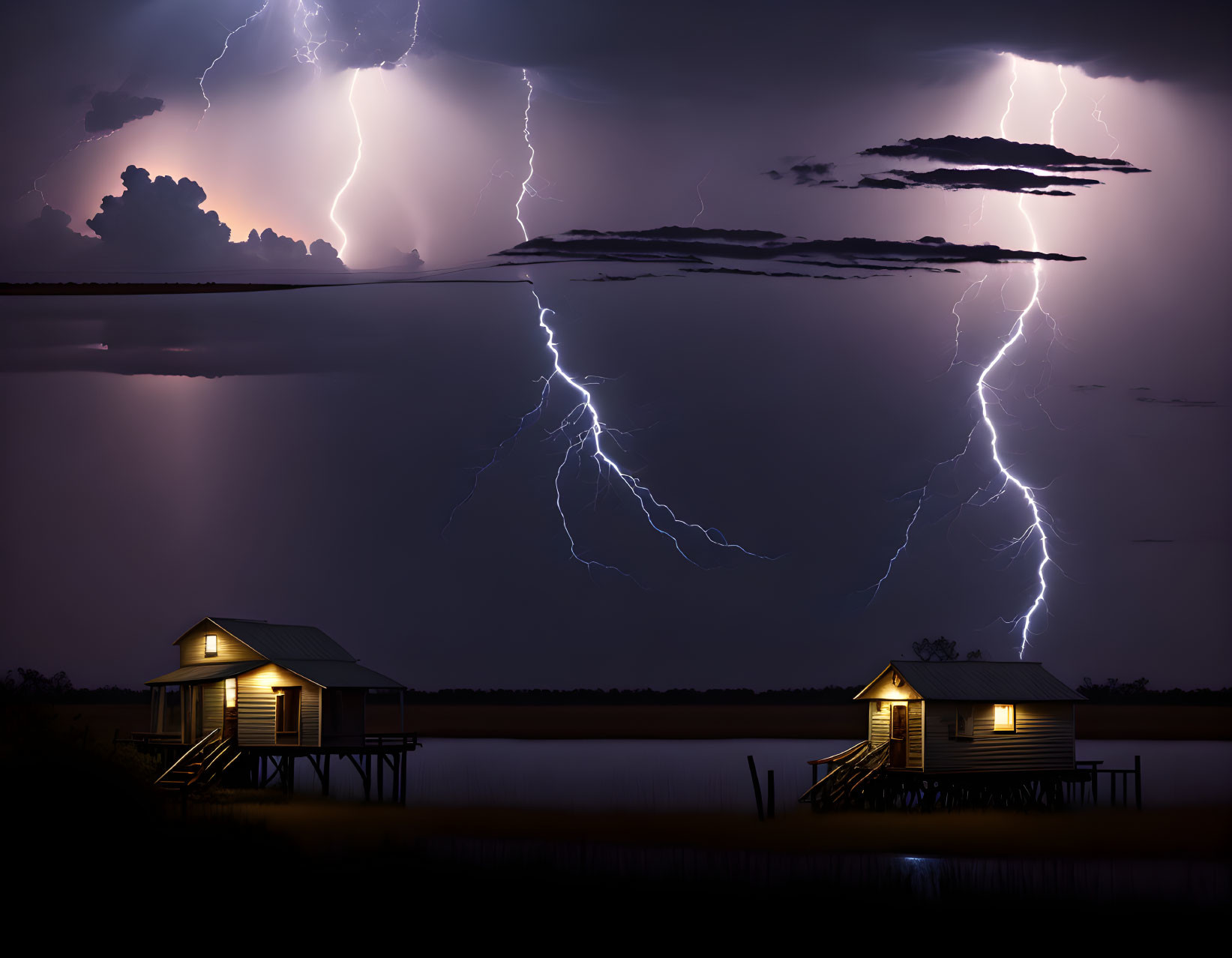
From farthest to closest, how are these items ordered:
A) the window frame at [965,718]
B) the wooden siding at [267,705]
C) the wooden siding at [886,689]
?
1. the wooden siding at [267,705]
2. the wooden siding at [886,689]
3. the window frame at [965,718]

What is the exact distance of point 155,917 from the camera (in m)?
19.1

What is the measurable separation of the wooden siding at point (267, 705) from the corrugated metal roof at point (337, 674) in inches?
11.3

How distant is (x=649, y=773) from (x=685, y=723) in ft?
172

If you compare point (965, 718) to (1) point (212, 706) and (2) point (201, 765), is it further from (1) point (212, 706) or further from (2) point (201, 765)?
(1) point (212, 706)

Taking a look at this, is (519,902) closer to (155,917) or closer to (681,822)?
(155,917)

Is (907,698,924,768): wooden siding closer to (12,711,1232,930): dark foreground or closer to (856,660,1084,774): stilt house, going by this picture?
(856,660,1084,774): stilt house

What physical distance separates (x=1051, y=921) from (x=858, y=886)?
3.07 metres

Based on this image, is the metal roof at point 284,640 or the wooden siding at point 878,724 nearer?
the wooden siding at point 878,724

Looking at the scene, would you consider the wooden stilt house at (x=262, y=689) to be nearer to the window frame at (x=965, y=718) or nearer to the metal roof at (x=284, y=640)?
the metal roof at (x=284, y=640)

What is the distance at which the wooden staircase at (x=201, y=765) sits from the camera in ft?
106

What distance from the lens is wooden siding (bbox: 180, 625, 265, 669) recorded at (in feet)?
121

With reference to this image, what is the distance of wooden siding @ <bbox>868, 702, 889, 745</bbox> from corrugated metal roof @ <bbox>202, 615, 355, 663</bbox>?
15102mm

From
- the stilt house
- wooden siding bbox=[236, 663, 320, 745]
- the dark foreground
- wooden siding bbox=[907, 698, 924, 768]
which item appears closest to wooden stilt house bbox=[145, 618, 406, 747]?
wooden siding bbox=[236, 663, 320, 745]

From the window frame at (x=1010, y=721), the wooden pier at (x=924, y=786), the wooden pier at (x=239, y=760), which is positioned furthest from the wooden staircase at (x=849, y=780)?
the wooden pier at (x=239, y=760)
